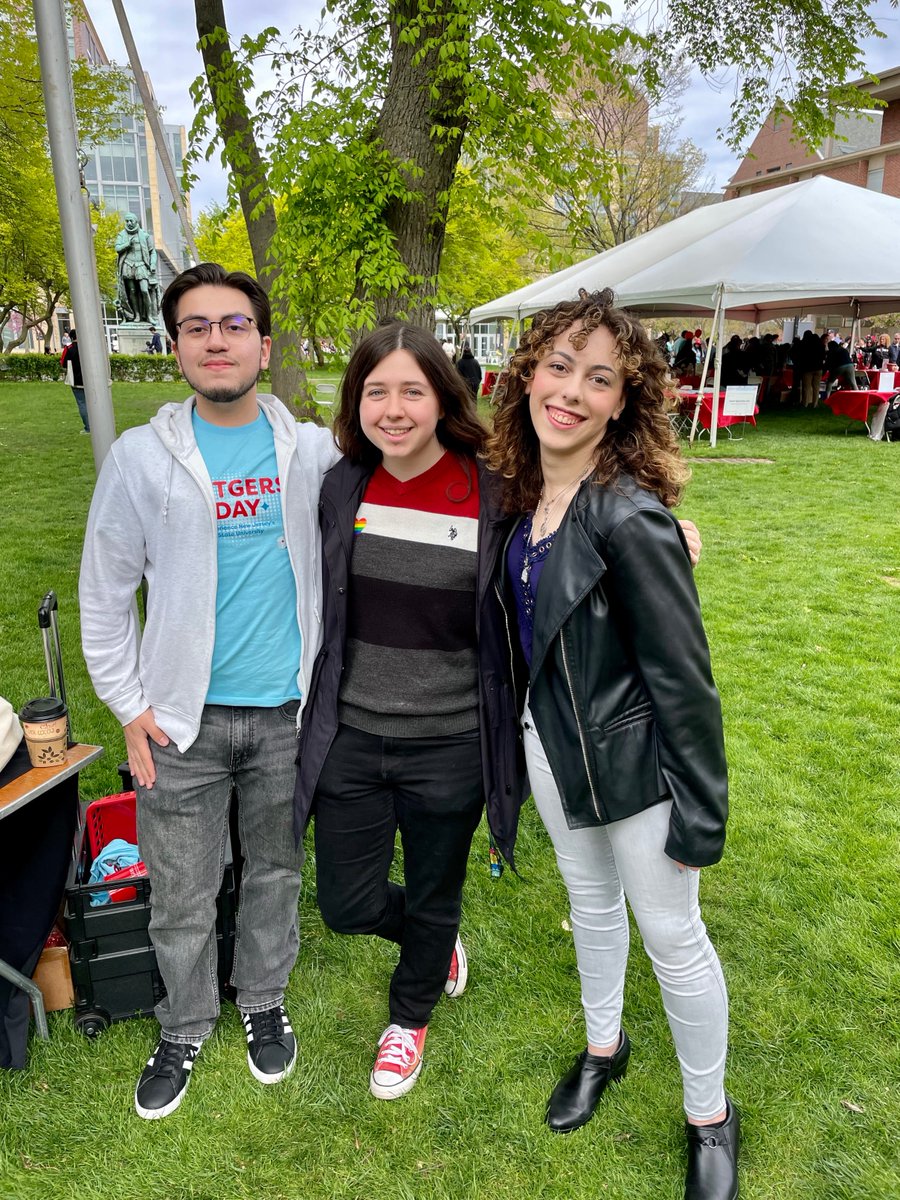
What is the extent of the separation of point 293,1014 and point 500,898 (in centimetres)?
93

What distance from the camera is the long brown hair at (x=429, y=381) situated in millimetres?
2057

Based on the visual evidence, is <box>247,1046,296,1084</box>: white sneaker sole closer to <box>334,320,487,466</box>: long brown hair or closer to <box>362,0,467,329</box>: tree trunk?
<box>334,320,487,466</box>: long brown hair

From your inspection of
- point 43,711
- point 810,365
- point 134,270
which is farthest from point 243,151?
point 810,365

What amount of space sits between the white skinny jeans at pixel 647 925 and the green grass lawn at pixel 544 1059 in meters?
0.33

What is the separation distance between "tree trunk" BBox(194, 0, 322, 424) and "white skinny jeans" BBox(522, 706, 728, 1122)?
375cm

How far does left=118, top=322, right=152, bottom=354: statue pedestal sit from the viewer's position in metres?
38.6

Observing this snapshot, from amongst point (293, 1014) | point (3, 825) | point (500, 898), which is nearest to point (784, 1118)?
point (500, 898)

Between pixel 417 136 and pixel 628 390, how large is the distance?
154 inches

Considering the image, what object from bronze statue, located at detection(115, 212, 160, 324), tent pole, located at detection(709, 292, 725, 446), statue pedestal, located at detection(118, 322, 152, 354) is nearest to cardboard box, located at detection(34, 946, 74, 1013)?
bronze statue, located at detection(115, 212, 160, 324)


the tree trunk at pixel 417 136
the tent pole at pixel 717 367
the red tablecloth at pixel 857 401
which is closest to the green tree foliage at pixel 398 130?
the tree trunk at pixel 417 136

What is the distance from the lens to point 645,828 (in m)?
1.84

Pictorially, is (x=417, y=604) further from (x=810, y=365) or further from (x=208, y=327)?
(x=810, y=365)

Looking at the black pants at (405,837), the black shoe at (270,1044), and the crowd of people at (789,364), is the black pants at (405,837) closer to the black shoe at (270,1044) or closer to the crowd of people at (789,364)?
A: the black shoe at (270,1044)

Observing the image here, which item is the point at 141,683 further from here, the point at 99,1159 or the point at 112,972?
the point at 99,1159
